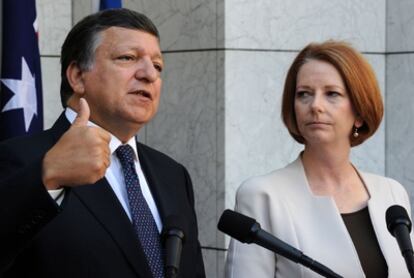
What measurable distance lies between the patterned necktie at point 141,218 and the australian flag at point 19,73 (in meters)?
1.97

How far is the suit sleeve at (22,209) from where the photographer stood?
283 centimetres

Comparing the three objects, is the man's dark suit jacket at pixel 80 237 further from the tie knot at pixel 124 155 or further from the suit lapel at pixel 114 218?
the tie knot at pixel 124 155

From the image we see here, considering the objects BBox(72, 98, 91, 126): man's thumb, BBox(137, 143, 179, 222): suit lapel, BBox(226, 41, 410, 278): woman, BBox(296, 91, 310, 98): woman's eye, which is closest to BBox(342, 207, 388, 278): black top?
BBox(226, 41, 410, 278): woman

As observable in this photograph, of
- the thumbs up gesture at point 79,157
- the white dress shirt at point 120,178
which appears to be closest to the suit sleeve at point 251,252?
the white dress shirt at point 120,178

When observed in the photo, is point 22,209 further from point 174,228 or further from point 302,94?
point 302,94

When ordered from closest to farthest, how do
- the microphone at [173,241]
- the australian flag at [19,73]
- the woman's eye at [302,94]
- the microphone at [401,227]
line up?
the microphone at [173,241] < the microphone at [401,227] < the woman's eye at [302,94] < the australian flag at [19,73]

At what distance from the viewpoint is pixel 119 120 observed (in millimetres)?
3816

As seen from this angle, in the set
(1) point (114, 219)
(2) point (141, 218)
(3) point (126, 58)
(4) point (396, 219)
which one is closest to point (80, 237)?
(1) point (114, 219)

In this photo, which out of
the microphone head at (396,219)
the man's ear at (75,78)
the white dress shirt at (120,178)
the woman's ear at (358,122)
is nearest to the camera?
the microphone head at (396,219)

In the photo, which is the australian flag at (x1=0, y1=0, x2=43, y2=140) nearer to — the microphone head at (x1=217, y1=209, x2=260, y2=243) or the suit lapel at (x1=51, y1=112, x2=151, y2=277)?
the suit lapel at (x1=51, y1=112, x2=151, y2=277)

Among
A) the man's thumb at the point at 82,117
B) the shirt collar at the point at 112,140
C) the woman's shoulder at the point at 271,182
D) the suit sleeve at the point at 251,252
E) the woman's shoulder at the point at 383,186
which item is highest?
the man's thumb at the point at 82,117

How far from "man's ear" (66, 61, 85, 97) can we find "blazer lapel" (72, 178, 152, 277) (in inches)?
16.9

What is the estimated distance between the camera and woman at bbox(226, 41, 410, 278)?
4.19 metres

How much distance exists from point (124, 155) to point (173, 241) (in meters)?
0.78
